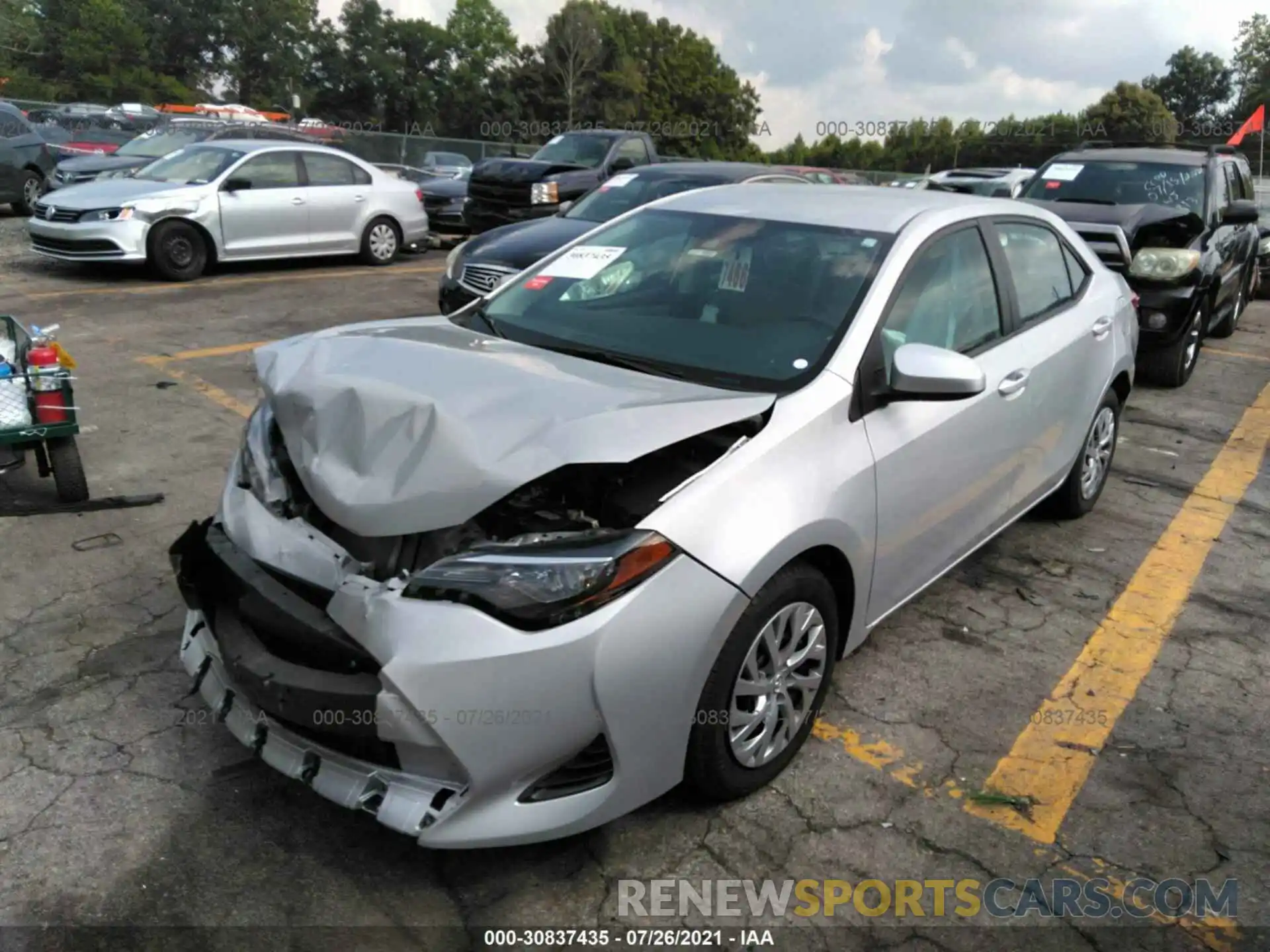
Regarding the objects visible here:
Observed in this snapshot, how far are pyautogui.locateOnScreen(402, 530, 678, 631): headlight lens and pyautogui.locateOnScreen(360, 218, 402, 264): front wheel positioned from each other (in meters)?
10.6

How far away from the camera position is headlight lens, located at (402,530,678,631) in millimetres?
2234

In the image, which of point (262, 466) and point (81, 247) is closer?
point (262, 466)

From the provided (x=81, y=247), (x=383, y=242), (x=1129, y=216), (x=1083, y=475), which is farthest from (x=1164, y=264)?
(x=81, y=247)

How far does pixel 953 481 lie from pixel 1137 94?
4505 cm

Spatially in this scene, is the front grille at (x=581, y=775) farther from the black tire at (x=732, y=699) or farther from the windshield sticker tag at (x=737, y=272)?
the windshield sticker tag at (x=737, y=272)

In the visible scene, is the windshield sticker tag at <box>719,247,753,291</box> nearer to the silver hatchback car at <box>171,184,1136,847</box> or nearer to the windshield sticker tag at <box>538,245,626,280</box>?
the silver hatchback car at <box>171,184,1136,847</box>

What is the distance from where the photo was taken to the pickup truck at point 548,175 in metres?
13.0

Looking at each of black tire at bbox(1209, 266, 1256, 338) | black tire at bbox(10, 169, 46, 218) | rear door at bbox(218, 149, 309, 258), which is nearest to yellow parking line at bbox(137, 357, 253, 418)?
rear door at bbox(218, 149, 309, 258)

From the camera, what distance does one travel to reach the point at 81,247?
978cm

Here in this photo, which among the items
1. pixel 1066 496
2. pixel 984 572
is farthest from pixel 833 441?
pixel 1066 496

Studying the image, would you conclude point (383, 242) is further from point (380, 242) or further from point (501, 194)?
point (501, 194)

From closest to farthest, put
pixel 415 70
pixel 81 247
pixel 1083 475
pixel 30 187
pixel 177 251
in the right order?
pixel 1083 475 < pixel 81 247 < pixel 177 251 < pixel 30 187 < pixel 415 70

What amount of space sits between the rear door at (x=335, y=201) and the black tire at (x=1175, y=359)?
29.1ft

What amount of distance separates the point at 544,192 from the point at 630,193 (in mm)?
4486
